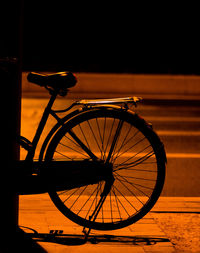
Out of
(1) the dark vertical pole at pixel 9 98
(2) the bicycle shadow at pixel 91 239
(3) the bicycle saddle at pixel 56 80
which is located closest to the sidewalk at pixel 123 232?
(2) the bicycle shadow at pixel 91 239

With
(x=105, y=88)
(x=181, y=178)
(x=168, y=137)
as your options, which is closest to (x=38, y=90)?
(x=105, y=88)

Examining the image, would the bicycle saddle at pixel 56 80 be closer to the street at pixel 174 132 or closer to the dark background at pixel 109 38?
the street at pixel 174 132

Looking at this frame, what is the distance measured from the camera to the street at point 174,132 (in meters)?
7.30

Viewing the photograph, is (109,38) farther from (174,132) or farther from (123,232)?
(123,232)

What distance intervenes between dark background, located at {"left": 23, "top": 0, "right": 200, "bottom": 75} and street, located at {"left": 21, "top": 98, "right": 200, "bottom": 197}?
33.0 ft

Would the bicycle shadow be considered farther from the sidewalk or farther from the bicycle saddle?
the bicycle saddle

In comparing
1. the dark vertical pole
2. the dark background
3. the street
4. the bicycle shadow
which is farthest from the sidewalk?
the dark background

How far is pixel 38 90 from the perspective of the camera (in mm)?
18297

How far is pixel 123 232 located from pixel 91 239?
1.14 feet

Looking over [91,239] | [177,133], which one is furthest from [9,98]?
[177,133]

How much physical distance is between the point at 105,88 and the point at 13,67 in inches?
563

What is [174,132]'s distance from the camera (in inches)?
434

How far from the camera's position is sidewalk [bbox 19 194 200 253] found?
4.45 meters

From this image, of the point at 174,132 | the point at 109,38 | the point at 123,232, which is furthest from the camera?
the point at 109,38
